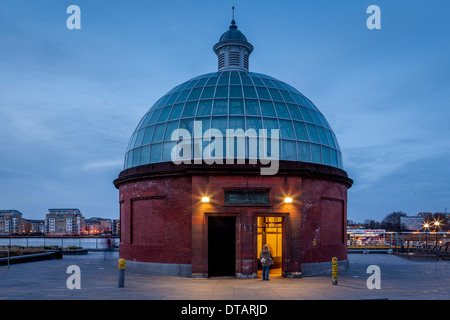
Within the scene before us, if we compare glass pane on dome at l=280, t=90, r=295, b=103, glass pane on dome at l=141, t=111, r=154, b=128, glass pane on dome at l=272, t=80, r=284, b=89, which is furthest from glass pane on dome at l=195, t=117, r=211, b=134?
glass pane on dome at l=272, t=80, r=284, b=89

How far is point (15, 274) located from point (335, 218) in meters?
17.6

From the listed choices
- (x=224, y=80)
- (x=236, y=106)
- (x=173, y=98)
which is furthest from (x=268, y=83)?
(x=173, y=98)

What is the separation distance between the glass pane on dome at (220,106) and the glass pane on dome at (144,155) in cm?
463

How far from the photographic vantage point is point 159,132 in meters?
25.1

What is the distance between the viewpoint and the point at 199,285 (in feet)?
60.4

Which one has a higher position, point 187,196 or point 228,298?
point 187,196

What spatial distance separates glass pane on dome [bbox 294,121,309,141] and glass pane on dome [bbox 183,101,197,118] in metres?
5.91

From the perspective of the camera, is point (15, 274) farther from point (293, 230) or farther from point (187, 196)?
point (293, 230)

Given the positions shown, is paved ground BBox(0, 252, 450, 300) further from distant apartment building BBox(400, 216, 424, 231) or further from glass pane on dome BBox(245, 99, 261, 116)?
distant apartment building BBox(400, 216, 424, 231)

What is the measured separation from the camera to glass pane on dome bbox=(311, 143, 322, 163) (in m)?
24.8

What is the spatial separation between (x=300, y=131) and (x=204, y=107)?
5.71m

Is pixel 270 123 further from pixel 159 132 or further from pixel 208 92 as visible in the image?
pixel 159 132

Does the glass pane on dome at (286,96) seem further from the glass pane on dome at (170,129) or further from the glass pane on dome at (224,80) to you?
the glass pane on dome at (170,129)
